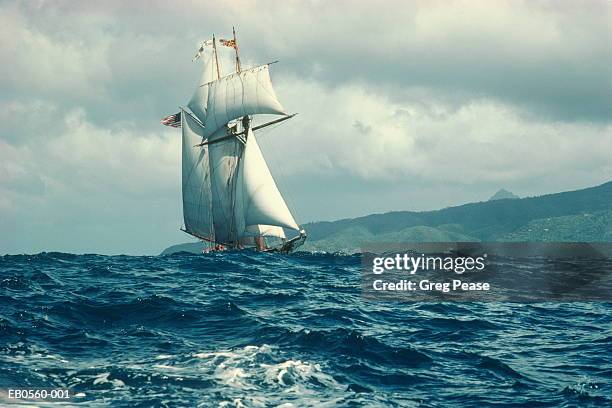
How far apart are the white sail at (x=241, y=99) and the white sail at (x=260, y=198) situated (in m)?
11.1

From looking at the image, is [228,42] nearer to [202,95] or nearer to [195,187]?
[202,95]

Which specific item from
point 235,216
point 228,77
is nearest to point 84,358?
point 235,216

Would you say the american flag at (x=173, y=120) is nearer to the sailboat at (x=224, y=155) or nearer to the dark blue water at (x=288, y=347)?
the sailboat at (x=224, y=155)

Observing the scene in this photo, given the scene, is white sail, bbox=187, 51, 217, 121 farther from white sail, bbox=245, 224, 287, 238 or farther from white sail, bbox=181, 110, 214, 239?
white sail, bbox=245, 224, 287, 238

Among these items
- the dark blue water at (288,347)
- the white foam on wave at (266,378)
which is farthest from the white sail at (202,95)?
the white foam on wave at (266,378)

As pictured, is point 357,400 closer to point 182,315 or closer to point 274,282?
point 182,315

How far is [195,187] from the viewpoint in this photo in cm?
11681

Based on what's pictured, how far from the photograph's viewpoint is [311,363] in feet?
85.9

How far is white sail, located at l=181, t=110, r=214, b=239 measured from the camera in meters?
117

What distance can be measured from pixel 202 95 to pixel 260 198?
2870 cm

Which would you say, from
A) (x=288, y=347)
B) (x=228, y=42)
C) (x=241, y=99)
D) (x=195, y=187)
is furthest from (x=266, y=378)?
(x=228, y=42)

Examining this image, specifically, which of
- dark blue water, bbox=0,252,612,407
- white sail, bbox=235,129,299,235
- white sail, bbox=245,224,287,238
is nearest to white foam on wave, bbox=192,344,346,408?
dark blue water, bbox=0,252,612,407

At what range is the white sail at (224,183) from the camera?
376 ft

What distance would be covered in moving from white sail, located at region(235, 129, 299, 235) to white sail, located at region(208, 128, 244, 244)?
22.0 feet
